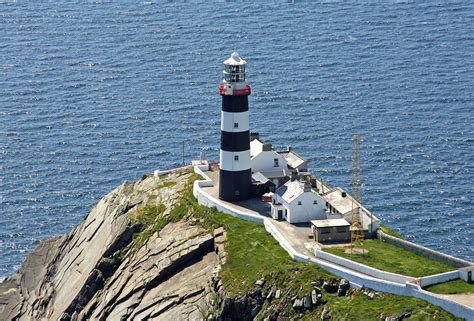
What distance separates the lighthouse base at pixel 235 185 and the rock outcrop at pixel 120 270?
5681mm

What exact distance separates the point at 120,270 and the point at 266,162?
65.7 feet

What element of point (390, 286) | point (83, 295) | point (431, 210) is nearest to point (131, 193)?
point (83, 295)

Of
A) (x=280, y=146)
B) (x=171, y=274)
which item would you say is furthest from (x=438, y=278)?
(x=280, y=146)

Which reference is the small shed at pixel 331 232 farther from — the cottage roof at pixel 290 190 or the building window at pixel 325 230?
the cottage roof at pixel 290 190

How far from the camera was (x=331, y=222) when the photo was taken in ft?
401

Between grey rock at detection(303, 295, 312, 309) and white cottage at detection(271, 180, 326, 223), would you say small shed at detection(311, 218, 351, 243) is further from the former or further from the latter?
grey rock at detection(303, 295, 312, 309)

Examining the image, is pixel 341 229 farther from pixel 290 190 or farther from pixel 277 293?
pixel 277 293

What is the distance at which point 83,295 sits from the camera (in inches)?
5207

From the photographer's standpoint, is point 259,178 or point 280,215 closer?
point 280,215

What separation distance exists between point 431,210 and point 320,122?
34.7 meters

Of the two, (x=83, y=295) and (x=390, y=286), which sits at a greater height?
(x=390, y=286)

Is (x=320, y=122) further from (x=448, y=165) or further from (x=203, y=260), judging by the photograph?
(x=203, y=260)

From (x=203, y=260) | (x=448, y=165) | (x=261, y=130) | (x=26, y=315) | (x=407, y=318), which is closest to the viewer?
(x=407, y=318)

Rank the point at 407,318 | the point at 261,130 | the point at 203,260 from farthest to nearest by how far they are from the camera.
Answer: the point at 261,130, the point at 203,260, the point at 407,318
